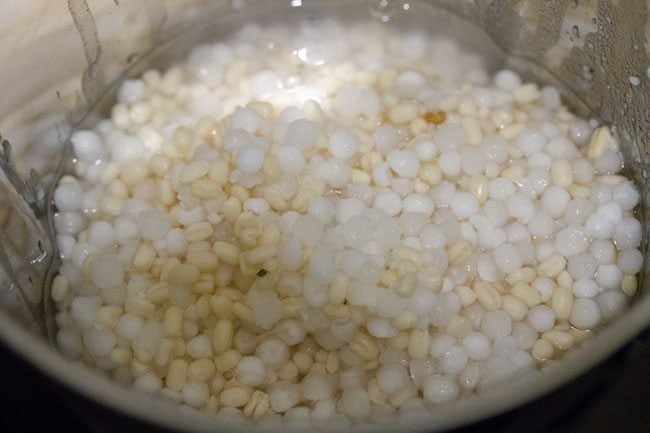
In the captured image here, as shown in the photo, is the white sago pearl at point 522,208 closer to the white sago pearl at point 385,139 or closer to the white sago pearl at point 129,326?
the white sago pearl at point 385,139

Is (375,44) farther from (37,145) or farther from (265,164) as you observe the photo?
(37,145)

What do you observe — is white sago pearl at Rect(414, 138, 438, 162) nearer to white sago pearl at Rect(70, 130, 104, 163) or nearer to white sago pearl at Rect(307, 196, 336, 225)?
white sago pearl at Rect(307, 196, 336, 225)

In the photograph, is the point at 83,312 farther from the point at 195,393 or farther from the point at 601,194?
the point at 601,194

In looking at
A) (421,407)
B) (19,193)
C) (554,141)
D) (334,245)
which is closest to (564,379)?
(421,407)

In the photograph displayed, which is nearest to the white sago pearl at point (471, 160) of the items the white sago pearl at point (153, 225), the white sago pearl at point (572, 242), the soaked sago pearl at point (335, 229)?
the soaked sago pearl at point (335, 229)

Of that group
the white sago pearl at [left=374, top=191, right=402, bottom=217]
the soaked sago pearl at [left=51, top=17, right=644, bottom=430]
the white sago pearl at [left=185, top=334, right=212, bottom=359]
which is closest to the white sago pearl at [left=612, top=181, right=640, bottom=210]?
the soaked sago pearl at [left=51, top=17, right=644, bottom=430]

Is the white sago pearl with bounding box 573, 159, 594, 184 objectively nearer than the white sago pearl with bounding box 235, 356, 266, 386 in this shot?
No
